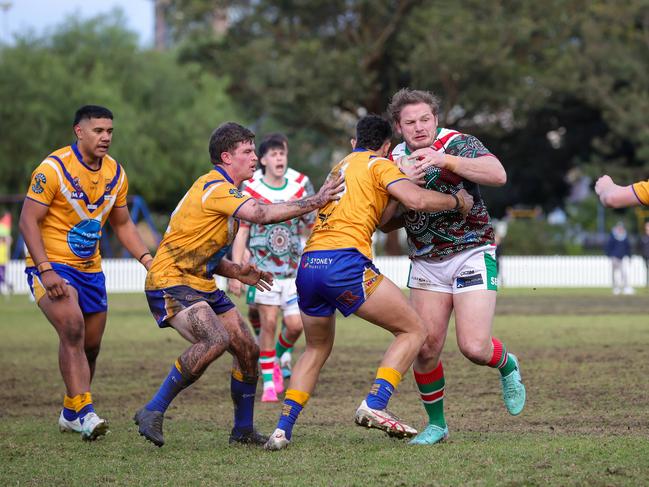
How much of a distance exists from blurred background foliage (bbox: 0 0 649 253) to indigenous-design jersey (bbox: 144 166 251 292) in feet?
121

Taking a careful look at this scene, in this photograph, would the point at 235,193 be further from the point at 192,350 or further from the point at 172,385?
the point at 172,385

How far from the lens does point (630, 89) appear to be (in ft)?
162

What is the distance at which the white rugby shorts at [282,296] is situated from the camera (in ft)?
36.8

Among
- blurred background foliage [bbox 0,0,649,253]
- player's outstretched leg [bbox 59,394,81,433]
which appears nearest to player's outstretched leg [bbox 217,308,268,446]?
player's outstretched leg [bbox 59,394,81,433]

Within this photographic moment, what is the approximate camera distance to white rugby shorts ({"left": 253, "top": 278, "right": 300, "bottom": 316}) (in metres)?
11.2

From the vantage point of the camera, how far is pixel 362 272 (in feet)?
23.2

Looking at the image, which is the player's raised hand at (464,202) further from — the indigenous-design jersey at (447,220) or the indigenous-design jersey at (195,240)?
the indigenous-design jersey at (195,240)

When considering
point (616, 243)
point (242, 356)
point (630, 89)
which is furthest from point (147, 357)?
point (630, 89)

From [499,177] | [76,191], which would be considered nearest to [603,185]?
[499,177]

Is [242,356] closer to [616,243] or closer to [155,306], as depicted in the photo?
[155,306]

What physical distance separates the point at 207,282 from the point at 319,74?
124 feet

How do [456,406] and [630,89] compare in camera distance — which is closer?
[456,406]

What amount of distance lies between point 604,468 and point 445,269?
182 centimetres

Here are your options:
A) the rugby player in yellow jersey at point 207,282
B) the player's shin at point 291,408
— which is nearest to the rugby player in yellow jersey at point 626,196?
the rugby player in yellow jersey at point 207,282
